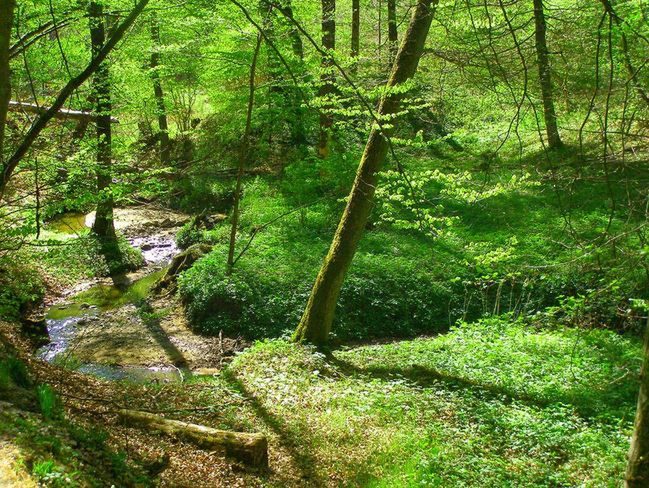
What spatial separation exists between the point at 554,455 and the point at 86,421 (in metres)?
4.23

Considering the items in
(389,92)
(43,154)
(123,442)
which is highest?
(389,92)

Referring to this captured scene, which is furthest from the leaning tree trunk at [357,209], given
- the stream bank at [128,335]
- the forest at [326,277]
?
the stream bank at [128,335]

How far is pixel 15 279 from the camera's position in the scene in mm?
9891

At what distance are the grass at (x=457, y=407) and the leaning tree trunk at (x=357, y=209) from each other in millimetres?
555

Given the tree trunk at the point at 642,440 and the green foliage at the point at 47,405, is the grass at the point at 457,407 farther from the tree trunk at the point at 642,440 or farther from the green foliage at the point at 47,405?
the green foliage at the point at 47,405

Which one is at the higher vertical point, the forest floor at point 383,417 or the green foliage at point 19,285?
the green foliage at point 19,285

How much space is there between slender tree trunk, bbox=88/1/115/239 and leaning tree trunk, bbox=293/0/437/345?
140 inches

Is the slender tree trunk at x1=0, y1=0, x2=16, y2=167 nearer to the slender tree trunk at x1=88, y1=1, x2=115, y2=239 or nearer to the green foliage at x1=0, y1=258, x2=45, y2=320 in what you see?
the slender tree trunk at x1=88, y1=1, x2=115, y2=239

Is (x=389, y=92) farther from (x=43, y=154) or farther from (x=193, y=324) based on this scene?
(x=193, y=324)

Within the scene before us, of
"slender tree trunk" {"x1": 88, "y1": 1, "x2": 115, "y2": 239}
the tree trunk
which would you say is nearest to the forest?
the tree trunk

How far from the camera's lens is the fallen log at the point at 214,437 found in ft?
15.9

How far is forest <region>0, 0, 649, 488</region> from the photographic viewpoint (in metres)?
3.61

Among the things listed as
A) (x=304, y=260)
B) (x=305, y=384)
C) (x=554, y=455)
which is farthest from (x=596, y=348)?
(x=304, y=260)

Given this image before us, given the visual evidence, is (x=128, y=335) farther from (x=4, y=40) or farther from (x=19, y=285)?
(x=4, y=40)
